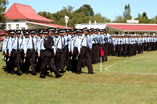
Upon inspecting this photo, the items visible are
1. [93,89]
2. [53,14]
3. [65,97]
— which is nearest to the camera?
[65,97]

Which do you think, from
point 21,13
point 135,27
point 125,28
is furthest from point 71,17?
point 21,13

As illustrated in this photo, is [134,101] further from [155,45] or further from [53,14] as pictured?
Result: [53,14]

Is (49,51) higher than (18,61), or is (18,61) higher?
(49,51)

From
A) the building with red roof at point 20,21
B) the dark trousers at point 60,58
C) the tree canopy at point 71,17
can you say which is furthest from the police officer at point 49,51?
the tree canopy at point 71,17

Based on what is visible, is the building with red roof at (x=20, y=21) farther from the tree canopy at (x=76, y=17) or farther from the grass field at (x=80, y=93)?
the grass field at (x=80, y=93)

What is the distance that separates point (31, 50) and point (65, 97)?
242 inches

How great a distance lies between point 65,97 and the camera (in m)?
8.27

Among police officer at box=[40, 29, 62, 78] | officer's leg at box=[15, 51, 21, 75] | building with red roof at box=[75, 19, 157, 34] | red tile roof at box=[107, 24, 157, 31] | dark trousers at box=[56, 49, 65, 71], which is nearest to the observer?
police officer at box=[40, 29, 62, 78]

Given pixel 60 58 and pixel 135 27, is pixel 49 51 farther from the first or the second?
pixel 135 27

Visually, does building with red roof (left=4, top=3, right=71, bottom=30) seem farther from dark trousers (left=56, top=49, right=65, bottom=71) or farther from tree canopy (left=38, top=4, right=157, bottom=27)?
dark trousers (left=56, top=49, right=65, bottom=71)

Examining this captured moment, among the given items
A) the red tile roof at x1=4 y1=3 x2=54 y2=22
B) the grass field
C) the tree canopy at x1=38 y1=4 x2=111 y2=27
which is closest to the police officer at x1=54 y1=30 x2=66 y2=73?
the grass field

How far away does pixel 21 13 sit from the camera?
56.2m

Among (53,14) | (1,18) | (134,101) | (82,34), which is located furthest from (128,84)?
(53,14)

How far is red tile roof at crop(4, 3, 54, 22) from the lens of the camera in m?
53.8
